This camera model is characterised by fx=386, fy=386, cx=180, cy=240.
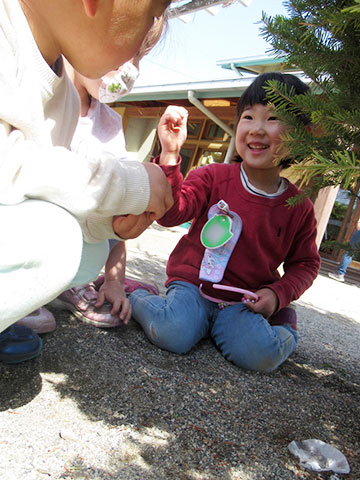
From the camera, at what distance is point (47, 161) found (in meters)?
0.86

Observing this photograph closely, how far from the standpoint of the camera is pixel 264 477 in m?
0.93

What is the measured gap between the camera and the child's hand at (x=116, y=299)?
1659 mm

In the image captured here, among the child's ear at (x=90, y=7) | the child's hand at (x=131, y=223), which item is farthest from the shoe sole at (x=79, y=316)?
the child's ear at (x=90, y=7)

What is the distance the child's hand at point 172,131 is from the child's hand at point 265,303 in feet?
2.55

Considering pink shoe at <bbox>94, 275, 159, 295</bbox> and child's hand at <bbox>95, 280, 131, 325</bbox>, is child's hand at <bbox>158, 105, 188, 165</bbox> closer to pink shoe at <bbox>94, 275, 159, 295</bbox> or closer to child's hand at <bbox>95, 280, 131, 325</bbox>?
child's hand at <bbox>95, 280, 131, 325</bbox>

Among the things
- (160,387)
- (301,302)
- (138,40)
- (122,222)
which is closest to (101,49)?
(138,40)

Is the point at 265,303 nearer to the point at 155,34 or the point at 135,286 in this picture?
the point at 135,286

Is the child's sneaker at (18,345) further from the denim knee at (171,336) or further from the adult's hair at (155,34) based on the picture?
the adult's hair at (155,34)

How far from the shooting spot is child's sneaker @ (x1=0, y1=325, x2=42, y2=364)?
116 centimetres

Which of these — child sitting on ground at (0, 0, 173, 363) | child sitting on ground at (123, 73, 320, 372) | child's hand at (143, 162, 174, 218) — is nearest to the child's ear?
child sitting on ground at (0, 0, 173, 363)

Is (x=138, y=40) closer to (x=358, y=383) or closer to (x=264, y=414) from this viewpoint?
(x=264, y=414)

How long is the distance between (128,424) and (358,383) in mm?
1165

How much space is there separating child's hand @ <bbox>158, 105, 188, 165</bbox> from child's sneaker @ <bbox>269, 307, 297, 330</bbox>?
106 cm

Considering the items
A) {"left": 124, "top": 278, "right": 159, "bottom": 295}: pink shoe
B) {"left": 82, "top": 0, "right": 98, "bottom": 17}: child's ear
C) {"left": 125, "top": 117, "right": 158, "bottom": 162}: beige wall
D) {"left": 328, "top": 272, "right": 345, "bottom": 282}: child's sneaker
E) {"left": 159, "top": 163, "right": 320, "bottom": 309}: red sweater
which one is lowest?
{"left": 328, "top": 272, "right": 345, "bottom": 282}: child's sneaker
